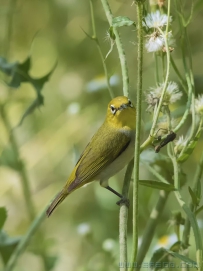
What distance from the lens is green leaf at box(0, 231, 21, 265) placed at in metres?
1.44

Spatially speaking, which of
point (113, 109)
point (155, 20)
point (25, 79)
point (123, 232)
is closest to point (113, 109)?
point (113, 109)

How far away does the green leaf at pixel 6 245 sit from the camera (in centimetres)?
144

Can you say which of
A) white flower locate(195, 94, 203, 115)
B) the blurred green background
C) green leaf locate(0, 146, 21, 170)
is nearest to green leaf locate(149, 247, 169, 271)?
white flower locate(195, 94, 203, 115)

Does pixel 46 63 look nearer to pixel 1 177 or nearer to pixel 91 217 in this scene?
pixel 1 177

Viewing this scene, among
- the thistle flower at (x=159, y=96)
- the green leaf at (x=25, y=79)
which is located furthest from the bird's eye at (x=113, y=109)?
the thistle flower at (x=159, y=96)

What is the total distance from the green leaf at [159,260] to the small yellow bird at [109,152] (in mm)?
337

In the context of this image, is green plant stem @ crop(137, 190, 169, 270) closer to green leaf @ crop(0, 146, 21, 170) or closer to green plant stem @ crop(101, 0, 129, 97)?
green plant stem @ crop(101, 0, 129, 97)

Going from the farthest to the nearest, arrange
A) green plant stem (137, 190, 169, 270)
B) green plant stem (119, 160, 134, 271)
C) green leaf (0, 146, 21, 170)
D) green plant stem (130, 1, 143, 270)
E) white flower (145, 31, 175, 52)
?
green leaf (0, 146, 21, 170)
green plant stem (137, 190, 169, 270)
white flower (145, 31, 175, 52)
green plant stem (119, 160, 134, 271)
green plant stem (130, 1, 143, 270)

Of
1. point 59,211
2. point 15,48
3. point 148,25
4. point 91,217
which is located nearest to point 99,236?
point 91,217

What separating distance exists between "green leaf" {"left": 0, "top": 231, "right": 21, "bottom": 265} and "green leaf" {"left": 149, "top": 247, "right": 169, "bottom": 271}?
0.48m

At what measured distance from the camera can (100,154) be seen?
57.5 inches

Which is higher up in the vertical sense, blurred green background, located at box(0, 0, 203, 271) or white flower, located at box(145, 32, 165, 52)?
blurred green background, located at box(0, 0, 203, 271)

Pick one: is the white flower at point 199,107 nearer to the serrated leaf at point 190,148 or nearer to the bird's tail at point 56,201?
the serrated leaf at point 190,148

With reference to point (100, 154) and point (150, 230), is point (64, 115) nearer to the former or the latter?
point (100, 154)
